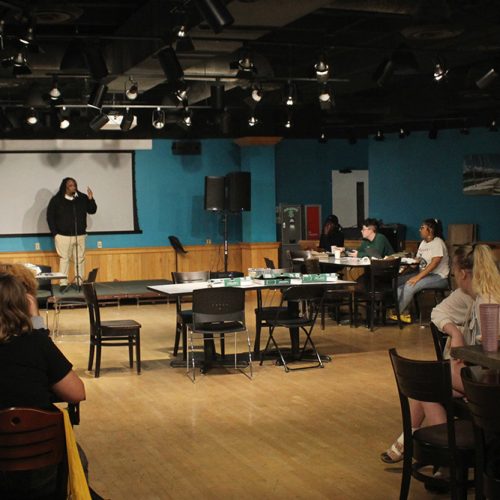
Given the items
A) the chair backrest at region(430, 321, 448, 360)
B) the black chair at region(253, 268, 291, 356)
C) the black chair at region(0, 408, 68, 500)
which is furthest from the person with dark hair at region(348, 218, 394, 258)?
the black chair at region(0, 408, 68, 500)

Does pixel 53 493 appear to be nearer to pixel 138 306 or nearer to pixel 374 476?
pixel 374 476

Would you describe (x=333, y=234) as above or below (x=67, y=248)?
above

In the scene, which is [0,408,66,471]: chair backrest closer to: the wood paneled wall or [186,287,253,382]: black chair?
[186,287,253,382]: black chair

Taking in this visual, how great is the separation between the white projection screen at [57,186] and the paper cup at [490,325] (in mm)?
11906

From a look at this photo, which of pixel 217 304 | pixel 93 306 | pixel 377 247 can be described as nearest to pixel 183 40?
pixel 217 304

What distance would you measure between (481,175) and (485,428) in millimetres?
12801

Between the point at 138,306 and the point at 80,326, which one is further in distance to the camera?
the point at 138,306

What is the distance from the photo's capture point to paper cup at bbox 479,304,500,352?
445 centimetres

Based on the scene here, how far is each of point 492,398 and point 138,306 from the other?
11378 mm

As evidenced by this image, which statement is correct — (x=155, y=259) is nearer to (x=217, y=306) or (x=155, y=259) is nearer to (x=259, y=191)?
(x=259, y=191)

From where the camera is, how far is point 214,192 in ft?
51.5

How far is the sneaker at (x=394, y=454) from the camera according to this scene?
5840 mm

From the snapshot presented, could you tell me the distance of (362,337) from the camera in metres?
11.2

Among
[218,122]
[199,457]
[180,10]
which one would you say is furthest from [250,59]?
[218,122]
